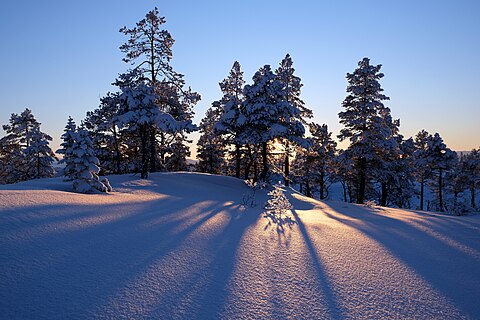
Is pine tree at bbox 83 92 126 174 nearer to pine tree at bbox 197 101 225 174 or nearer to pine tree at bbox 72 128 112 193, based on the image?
pine tree at bbox 197 101 225 174

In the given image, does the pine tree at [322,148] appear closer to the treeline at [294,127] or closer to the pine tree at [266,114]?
the treeline at [294,127]

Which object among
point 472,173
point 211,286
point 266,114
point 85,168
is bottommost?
point 211,286

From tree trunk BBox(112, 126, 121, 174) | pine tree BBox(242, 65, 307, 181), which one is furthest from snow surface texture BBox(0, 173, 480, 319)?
tree trunk BBox(112, 126, 121, 174)

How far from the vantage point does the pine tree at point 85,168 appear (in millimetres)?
11039

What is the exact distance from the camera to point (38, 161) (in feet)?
93.7

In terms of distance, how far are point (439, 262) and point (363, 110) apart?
19862 mm

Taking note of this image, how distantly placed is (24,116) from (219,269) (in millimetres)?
35476

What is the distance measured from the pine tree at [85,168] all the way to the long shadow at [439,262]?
32.2 ft

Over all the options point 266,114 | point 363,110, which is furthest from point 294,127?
point 363,110

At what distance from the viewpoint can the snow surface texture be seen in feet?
10.0

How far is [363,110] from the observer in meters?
22.8

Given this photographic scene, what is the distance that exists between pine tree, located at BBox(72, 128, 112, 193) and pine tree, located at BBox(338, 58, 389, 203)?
19.5 meters

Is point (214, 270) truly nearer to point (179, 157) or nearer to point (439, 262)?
point (439, 262)

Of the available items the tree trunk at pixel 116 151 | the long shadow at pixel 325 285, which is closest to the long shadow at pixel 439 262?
the long shadow at pixel 325 285
